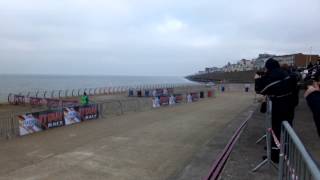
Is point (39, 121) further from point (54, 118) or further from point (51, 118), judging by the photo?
point (54, 118)

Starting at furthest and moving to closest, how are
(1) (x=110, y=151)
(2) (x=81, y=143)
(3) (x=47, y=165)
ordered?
1. (2) (x=81, y=143)
2. (1) (x=110, y=151)
3. (3) (x=47, y=165)

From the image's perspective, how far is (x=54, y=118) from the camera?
2148cm

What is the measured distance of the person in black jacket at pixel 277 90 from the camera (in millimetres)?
7699

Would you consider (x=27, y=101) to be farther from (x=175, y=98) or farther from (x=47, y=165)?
(x=47, y=165)

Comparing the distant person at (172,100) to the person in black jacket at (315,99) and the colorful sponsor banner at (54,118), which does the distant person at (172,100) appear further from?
the person in black jacket at (315,99)

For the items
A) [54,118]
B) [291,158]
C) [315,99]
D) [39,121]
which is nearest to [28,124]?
[39,121]

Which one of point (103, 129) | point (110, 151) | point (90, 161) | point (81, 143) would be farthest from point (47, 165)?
point (103, 129)

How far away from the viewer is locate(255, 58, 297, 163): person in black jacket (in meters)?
7.70

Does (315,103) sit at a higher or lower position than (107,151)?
higher

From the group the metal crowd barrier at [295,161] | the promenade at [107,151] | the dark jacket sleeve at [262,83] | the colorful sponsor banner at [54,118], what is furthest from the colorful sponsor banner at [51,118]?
the metal crowd barrier at [295,161]

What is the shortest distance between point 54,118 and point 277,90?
15861mm

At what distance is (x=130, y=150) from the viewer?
14.4 meters

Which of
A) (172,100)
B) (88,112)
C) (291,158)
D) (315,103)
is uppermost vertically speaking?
(315,103)

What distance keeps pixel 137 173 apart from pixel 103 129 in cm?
984
